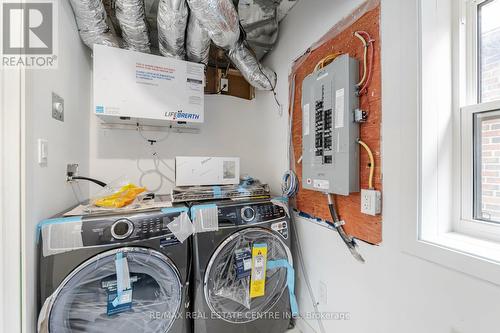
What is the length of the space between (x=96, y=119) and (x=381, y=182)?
6.96 feet

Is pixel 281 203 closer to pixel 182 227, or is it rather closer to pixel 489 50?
pixel 182 227

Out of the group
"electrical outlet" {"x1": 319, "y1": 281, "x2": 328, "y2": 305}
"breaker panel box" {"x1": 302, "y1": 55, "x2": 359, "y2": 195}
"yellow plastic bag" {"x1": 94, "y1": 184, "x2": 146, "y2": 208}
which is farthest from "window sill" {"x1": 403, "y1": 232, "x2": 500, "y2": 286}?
"yellow plastic bag" {"x1": 94, "y1": 184, "x2": 146, "y2": 208}

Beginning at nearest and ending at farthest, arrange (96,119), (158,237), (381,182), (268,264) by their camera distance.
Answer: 1. (381,182)
2. (158,237)
3. (268,264)
4. (96,119)

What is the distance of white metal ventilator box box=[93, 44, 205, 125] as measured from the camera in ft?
4.65

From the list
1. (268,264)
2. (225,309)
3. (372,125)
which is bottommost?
(225,309)

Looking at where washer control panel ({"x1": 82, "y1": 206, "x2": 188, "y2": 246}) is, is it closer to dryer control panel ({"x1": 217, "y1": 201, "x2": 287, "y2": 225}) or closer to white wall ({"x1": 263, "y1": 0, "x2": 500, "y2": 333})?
dryer control panel ({"x1": 217, "y1": 201, "x2": 287, "y2": 225})

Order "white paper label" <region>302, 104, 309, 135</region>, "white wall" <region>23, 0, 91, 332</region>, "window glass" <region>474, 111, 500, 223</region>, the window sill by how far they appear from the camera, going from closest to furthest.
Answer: the window sill
"window glass" <region>474, 111, 500, 223</region>
"white wall" <region>23, 0, 91, 332</region>
"white paper label" <region>302, 104, 309, 135</region>

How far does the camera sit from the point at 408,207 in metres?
0.88

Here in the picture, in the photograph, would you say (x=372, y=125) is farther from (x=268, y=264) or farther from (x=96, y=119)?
(x=96, y=119)

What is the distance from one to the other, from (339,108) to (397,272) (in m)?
0.81

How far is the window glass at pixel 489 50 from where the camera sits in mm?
800

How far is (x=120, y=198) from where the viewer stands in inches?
50.9

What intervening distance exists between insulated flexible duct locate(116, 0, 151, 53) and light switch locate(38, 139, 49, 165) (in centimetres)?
94

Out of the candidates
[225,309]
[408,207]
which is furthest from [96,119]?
[408,207]
